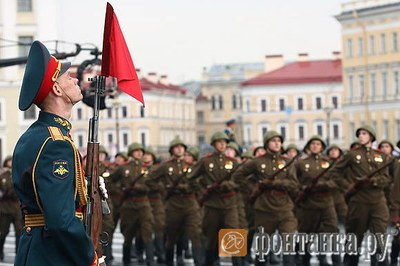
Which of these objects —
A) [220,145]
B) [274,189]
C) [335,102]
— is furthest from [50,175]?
[335,102]

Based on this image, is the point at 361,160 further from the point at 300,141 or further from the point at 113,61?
the point at 300,141

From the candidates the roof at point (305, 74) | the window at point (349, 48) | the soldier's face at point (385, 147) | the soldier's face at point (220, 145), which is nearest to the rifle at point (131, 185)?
the soldier's face at point (220, 145)

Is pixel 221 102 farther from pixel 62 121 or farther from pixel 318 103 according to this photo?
pixel 62 121

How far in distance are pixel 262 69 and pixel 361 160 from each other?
136 meters

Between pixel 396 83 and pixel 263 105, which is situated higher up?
pixel 263 105

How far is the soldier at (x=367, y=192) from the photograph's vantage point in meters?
18.2

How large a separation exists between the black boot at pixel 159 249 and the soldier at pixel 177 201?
49.1 inches

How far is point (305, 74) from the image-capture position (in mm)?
132125

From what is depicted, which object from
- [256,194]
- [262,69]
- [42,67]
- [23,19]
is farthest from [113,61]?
[262,69]

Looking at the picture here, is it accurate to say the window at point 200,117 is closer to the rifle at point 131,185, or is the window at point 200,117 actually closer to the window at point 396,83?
the window at point 396,83

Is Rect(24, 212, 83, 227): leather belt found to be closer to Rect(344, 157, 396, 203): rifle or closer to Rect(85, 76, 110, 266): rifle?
Rect(85, 76, 110, 266): rifle

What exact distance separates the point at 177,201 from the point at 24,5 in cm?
6361

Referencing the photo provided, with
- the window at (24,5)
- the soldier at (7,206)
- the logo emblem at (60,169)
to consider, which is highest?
the window at (24,5)

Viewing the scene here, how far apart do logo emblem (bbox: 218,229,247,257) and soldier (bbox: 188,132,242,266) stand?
0.07 m
